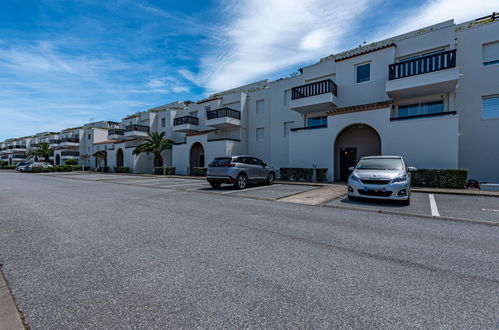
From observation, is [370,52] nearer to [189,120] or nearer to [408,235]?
[408,235]

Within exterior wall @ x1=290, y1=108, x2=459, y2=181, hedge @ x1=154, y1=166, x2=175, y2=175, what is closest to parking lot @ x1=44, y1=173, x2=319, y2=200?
exterior wall @ x1=290, y1=108, x2=459, y2=181

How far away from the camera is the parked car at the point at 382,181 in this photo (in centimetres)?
734

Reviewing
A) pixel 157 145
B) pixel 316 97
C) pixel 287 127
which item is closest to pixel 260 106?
pixel 287 127

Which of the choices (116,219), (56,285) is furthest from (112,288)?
(116,219)

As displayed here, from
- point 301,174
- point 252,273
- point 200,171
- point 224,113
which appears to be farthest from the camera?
point 200,171

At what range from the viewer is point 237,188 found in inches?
474

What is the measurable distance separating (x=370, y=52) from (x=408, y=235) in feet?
49.2

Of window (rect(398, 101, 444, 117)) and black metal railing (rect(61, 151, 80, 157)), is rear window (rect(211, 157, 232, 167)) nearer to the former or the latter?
window (rect(398, 101, 444, 117))

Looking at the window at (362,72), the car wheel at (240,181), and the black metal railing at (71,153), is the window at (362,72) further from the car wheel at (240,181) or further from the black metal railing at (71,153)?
the black metal railing at (71,153)

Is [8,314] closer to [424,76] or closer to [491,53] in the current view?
[424,76]

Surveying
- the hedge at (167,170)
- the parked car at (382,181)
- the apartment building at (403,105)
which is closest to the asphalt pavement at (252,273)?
the parked car at (382,181)

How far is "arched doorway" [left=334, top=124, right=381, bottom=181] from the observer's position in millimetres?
15484

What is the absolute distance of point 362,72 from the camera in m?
16.2

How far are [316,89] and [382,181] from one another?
1093 centimetres
